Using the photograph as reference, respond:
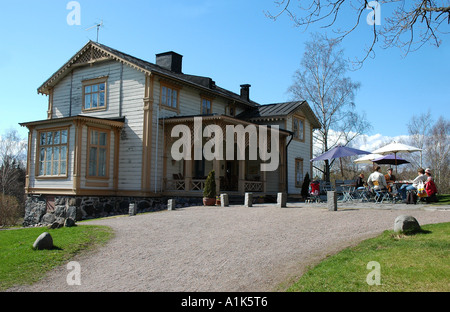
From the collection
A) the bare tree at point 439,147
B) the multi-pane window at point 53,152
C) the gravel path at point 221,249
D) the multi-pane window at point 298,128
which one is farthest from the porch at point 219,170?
the bare tree at point 439,147

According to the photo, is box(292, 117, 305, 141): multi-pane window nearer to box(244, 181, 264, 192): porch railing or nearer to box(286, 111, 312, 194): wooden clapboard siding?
box(286, 111, 312, 194): wooden clapboard siding

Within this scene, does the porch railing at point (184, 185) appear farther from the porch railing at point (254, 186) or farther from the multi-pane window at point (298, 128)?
the multi-pane window at point (298, 128)

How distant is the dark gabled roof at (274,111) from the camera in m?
24.5

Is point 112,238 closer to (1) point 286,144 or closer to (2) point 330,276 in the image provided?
(2) point 330,276

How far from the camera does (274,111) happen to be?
25219mm

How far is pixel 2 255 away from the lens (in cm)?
927

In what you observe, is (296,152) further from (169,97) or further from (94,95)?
(94,95)

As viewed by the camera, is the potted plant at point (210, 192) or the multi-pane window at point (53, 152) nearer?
the potted plant at point (210, 192)

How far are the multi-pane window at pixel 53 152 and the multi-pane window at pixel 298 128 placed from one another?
13686mm

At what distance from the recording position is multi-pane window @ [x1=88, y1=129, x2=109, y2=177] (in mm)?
18625

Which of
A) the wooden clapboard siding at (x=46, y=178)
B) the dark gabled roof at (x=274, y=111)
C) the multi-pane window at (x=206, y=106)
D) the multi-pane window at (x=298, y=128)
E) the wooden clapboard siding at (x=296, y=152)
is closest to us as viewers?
the wooden clapboard siding at (x=46, y=178)

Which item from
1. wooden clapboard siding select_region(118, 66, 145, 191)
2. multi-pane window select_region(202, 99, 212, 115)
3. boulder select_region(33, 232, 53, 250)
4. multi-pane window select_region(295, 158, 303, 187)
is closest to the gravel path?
boulder select_region(33, 232, 53, 250)
